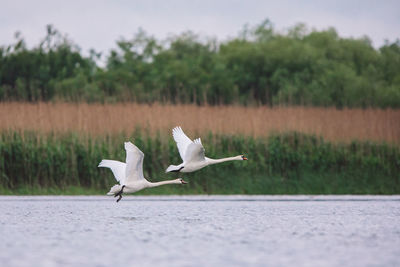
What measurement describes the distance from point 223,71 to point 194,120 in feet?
68.8

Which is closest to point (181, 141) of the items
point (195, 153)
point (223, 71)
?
point (195, 153)

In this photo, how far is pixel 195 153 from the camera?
48.5ft

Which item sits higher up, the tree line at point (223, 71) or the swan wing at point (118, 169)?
the tree line at point (223, 71)

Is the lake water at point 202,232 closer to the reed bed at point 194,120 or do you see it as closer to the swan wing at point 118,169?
the swan wing at point 118,169

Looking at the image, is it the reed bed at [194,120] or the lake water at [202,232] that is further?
the reed bed at [194,120]

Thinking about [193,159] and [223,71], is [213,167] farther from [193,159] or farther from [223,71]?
[223,71]

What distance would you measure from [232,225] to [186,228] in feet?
2.60

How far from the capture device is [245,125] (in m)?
22.5

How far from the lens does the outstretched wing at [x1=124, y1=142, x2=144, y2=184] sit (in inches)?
537

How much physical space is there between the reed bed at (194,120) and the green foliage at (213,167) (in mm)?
562

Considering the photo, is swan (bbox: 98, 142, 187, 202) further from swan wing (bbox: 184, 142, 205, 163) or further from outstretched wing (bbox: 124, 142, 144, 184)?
swan wing (bbox: 184, 142, 205, 163)

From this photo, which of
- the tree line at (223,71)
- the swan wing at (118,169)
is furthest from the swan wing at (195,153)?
the tree line at (223,71)

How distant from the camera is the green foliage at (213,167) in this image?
20297mm

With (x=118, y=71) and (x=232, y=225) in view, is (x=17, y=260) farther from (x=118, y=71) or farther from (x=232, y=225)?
(x=118, y=71)
